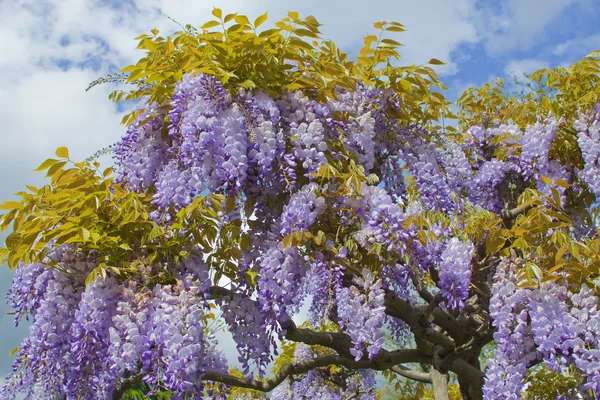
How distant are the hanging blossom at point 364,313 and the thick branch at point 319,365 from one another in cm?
111

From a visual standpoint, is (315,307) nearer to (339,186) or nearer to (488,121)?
(339,186)

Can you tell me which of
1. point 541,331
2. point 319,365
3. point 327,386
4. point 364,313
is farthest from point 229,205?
point 327,386

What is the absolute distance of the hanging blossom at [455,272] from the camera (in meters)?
3.33

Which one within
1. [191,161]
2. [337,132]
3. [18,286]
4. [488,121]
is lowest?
[18,286]

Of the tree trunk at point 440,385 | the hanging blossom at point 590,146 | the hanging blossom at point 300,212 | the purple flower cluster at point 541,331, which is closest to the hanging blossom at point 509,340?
the purple flower cluster at point 541,331

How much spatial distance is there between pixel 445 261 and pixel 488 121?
109 inches

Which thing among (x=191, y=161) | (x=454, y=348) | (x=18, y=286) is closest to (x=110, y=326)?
(x=18, y=286)

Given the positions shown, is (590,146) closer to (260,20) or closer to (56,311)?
(260,20)

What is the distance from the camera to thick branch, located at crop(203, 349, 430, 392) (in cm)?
416

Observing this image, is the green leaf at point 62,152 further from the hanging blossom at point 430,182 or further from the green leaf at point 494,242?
the green leaf at point 494,242

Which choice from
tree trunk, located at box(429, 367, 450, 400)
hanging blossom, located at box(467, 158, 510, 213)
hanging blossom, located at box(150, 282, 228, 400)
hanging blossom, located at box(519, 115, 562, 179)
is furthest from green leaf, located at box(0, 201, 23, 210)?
tree trunk, located at box(429, 367, 450, 400)

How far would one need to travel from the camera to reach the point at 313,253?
10.7ft

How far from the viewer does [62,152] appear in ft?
10.7

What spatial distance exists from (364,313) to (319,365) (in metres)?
1.85
